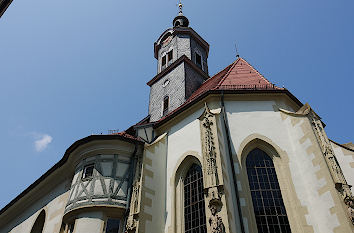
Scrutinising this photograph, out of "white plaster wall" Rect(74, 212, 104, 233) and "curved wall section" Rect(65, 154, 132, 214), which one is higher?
"curved wall section" Rect(65, 154, 132, 214)

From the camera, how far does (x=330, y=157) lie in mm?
10656

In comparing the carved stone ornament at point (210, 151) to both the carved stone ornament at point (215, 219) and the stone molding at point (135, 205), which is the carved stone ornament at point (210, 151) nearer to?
the carved stone ornament at point (215, 219)

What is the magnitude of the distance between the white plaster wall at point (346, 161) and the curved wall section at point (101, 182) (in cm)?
932

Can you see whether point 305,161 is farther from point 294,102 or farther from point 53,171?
point 53,171

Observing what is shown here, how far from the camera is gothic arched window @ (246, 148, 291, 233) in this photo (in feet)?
34.0

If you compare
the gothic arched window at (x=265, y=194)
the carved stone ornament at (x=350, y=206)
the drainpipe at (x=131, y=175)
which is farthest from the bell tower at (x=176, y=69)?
the carved stone ornament at (x=350, y=206)

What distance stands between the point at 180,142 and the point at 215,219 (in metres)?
5.11

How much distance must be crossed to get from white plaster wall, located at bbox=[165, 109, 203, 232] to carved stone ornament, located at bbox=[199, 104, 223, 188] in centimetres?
121

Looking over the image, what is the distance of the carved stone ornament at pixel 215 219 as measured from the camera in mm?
8883

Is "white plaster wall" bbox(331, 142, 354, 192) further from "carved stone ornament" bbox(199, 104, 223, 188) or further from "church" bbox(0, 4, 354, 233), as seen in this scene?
"carved stone ornament" bbox(199, 104, 223, 188)

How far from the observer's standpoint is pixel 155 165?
13281 mm

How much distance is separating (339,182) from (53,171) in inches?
513

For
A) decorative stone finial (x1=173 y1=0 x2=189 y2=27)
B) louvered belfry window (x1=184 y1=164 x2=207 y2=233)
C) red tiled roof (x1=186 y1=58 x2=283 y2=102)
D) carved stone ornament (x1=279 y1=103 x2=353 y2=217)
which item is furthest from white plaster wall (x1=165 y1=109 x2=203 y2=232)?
decorative stone finial (x1=173 y1=0 x2=189 y2=27)

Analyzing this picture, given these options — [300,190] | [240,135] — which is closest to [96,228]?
[240,135]
